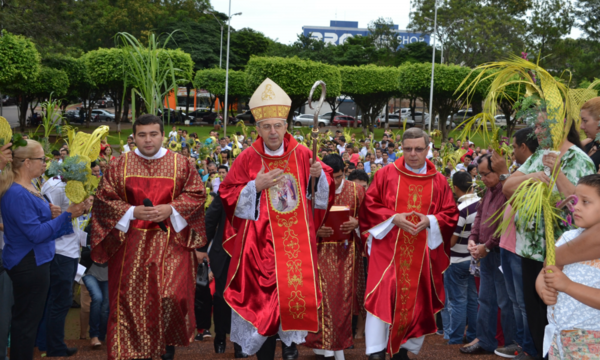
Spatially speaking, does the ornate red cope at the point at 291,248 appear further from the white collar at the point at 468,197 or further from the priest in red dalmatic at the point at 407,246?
the white collar at the point at 468,197

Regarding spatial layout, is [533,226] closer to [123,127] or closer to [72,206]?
[72,206]

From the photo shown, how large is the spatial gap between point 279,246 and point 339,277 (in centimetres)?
110

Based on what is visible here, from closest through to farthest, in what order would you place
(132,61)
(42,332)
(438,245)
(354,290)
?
(438,245) < (354,290) < (42,332) < (132,61)

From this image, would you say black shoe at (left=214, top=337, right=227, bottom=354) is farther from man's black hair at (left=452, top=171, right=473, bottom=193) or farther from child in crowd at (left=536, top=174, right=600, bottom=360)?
child in crowd at (left=536, top=174, right=600, bottom=360)

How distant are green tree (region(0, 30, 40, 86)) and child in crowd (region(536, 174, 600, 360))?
87.5ft

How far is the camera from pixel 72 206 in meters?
4.87

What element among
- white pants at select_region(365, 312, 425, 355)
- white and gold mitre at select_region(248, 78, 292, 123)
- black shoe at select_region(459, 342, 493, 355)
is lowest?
black shoe at select_region(459, 342, 493, 355)

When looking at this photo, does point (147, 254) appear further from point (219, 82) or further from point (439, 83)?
point (219, 82)

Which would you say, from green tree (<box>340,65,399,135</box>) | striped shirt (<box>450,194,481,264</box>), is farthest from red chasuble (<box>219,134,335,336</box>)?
green tree (<box>340,65,399,135</box>)

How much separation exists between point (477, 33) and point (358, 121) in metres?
12.5

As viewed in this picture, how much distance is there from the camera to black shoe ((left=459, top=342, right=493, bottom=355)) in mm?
5715

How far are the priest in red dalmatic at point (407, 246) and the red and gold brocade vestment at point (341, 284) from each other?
32 cm

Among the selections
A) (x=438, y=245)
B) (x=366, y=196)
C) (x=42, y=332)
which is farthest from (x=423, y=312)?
(x=42, y=332)

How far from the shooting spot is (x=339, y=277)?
570 centimetres
